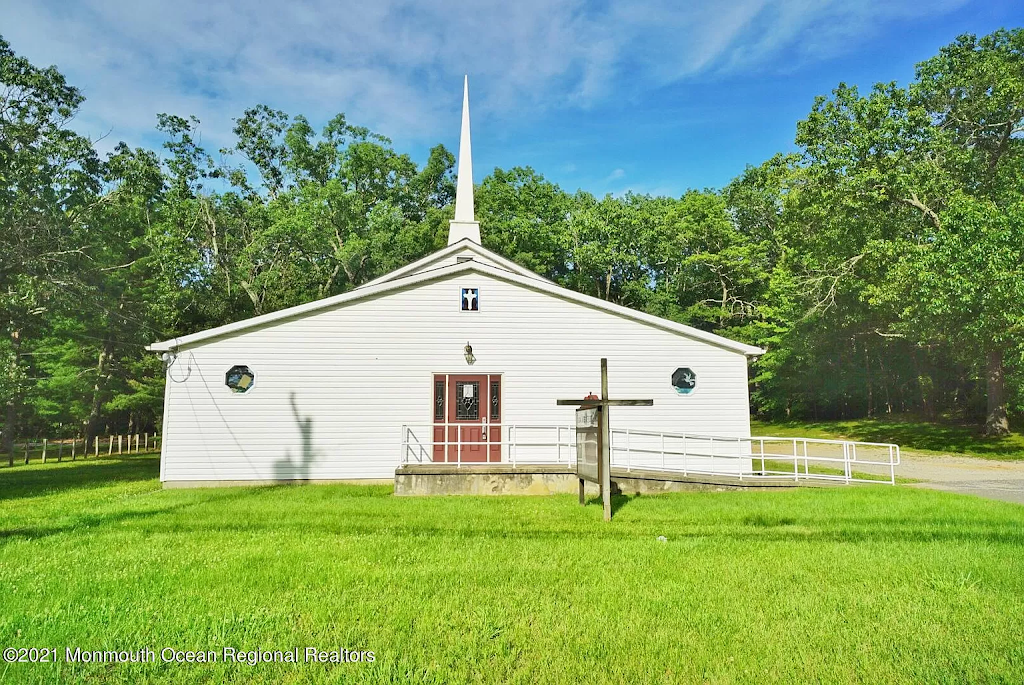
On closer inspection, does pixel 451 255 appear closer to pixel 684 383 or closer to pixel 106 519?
pixel 684 383

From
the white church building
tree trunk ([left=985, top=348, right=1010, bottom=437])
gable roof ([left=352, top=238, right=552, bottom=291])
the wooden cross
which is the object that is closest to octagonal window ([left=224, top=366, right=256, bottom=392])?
the white church building

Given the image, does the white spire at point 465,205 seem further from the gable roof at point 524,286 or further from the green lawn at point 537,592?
the green lawn at point 537,592

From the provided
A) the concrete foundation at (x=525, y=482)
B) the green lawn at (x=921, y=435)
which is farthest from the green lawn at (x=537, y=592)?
the green lawn at (x=921, y=435)

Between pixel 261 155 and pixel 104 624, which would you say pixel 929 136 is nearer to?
pixel 104 624

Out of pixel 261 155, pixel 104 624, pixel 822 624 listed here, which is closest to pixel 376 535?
pixel 104 624

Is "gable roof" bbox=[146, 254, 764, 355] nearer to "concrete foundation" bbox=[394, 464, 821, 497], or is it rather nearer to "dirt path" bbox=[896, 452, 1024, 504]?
"concrete foundation" bbox=[394, 464, 821, 497]

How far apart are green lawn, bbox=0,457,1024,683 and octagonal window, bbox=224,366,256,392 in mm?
3982

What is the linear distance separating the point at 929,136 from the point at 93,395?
4097 cm

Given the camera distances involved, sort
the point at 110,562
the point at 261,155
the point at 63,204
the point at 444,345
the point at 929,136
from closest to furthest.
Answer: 1. the point at 110,562
2. the point at 444,345
3. the point at 63,204
4. the point at 929,136
5. the point at 261,155

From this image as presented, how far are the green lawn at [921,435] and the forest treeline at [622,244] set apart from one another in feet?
6.18

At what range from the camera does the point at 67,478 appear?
1579 cm

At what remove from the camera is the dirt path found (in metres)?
12.3

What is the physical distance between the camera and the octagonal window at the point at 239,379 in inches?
508

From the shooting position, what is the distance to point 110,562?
6.44 meters
